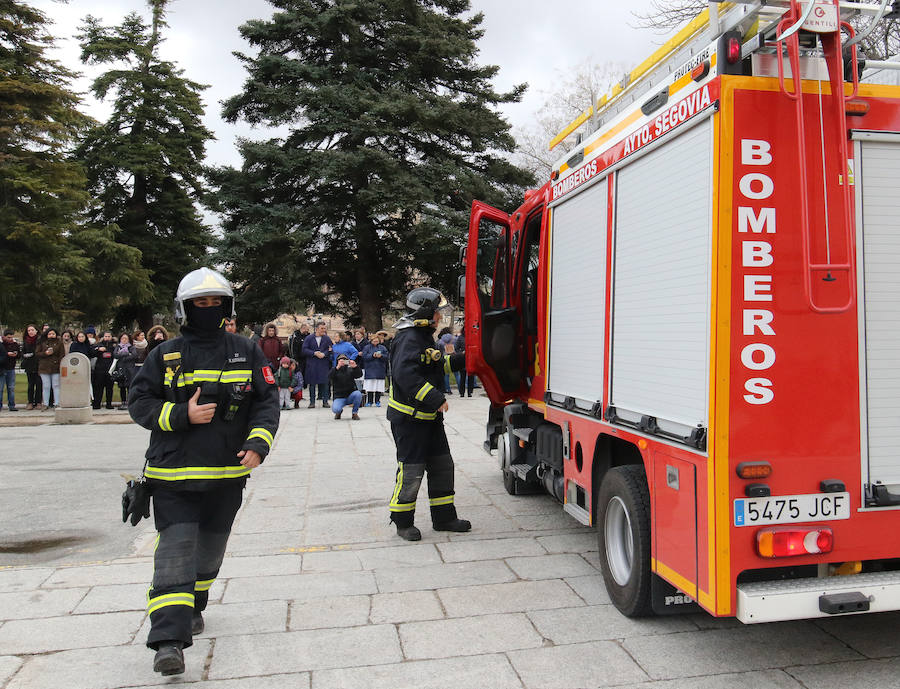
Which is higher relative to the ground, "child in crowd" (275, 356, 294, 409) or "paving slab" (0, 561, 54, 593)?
"child in crowd" (275, 356, 294, 409)

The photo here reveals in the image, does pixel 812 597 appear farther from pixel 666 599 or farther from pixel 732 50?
pixel 732 50

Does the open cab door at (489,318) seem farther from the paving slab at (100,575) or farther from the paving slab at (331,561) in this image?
the paving slab at (100,575)

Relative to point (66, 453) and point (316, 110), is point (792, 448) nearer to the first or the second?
point (66, 453)

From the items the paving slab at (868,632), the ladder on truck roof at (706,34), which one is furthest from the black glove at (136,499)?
the paving slab at (868,632)

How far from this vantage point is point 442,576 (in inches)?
197

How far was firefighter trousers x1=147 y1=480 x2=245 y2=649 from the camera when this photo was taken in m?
3.49

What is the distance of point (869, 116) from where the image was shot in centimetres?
337

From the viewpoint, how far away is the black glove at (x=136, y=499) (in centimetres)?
365

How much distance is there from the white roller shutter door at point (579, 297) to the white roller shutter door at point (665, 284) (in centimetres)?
29

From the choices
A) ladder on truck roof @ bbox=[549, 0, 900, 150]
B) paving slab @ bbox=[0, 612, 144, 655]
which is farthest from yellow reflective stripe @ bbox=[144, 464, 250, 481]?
ladder on truck roof @ bbox=[549, 0, 900, 150]

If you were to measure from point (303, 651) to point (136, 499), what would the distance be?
1.11m

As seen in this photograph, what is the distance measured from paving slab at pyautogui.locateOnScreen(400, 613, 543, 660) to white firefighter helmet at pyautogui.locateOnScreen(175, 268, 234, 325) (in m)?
1.91

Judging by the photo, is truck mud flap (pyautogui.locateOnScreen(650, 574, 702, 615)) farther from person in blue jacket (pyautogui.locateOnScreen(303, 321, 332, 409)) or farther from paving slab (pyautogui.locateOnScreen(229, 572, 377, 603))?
person in blue jacket (pyautogui.locateOnScreen(303, 321, 332, 409))

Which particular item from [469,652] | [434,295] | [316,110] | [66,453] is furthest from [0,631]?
[316,110]
